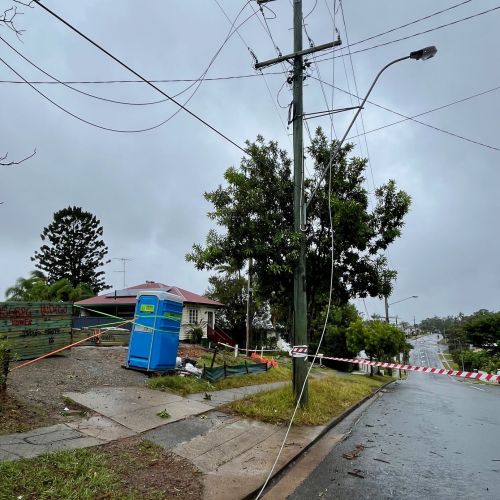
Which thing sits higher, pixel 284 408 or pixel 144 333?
pixel 144 333

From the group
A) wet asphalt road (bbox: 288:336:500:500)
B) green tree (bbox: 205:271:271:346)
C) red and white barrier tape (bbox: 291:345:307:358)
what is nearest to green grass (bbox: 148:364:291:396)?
red and white barrier tape (bbox: 291:345:307:358)

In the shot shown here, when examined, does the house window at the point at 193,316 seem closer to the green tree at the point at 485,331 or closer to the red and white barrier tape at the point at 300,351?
the red and white barrier tape at the point at 300,351

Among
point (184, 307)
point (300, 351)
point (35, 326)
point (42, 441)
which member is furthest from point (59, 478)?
point (184, 307)

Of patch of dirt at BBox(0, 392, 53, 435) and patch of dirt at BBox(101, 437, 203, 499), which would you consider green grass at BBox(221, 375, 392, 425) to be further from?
patch of dirt at BBox(0, 392, 53, 435)

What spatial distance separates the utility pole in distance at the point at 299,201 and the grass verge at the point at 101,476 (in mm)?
4495

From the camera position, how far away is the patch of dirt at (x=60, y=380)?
6934 mm

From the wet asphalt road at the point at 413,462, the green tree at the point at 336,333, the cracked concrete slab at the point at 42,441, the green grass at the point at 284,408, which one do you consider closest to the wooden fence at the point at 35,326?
the cracked concrete slab at the point at 42,441

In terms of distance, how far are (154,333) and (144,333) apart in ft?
1.18

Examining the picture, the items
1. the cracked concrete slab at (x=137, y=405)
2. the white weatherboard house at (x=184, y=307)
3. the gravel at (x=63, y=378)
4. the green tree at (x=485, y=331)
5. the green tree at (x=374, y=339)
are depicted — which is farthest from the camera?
the green tree at (x=485, y=331)

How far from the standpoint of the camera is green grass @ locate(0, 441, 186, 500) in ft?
13.9

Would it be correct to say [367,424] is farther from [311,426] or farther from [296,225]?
[296,225]

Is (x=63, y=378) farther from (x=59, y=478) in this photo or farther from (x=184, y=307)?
(x=184, y=307)

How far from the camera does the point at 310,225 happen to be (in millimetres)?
11281

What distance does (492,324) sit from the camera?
72.6 m
